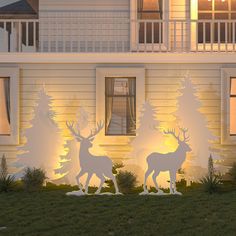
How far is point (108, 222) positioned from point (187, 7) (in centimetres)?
921

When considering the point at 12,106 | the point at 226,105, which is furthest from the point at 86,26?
the point at 226,105

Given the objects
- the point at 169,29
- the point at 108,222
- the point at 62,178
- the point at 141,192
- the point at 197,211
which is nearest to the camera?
the point at 108,222

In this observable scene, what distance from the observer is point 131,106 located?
16016 millimetres

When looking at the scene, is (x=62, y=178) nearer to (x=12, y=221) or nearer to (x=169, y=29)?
(x=12, y=221)

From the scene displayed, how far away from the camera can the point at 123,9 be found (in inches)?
697

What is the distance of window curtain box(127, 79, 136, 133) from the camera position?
15938 millimetres

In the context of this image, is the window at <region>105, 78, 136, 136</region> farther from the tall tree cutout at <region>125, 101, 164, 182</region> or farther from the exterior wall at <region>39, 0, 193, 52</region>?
the exterior wall at <region>39, 0, 193, 52</region>

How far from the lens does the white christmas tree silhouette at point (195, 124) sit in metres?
15.2

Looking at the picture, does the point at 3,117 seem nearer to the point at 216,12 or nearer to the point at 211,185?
the point at 211,185

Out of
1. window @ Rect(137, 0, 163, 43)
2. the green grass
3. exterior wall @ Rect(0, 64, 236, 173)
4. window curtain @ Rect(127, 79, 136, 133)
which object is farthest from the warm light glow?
window @ Rect(137, 0, 163, 43)

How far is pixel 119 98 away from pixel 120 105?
0.20 meters

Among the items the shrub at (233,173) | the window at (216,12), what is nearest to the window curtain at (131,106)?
the shrub at (233,173)

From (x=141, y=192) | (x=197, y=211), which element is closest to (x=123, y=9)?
(x=141, y=192)

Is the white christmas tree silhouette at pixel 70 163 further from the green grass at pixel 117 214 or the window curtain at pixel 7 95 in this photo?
the window curtain at pixel 7 95
